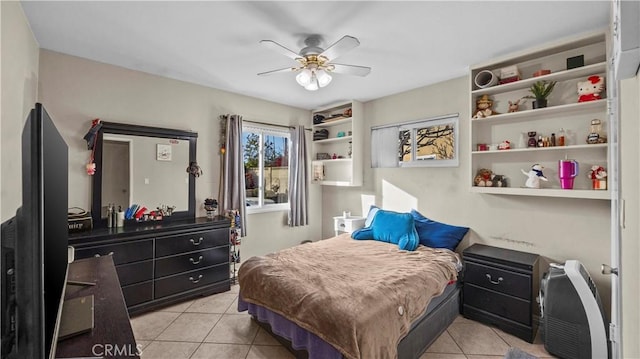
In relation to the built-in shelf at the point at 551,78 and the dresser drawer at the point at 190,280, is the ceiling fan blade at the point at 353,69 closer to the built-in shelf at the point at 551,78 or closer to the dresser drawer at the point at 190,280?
the built-in shelf at the point at 551,78

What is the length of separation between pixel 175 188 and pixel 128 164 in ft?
1.80

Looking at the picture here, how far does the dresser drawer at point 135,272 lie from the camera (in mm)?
2691

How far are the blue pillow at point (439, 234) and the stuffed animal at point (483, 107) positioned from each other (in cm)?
127

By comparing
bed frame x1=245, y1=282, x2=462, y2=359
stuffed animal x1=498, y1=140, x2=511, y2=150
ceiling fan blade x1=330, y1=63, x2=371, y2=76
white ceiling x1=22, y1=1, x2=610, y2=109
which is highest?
white ceiling x1=22, y1=1, x2=610, y2=109

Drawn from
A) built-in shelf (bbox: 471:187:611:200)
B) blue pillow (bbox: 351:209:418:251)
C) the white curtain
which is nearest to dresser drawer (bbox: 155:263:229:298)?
blue pillow (bbox: 351:209:418:251)

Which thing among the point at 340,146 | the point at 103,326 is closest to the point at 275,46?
the point at 103,326

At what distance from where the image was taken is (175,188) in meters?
3.43

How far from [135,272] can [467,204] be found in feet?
11.9

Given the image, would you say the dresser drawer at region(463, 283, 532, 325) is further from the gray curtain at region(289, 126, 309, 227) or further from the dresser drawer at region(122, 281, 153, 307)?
the dresser drawer at region(122, 281, 153, 307)

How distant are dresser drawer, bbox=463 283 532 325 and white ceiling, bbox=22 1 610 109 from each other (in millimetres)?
2280

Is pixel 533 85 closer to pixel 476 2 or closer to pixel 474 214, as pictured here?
pixel 476 2

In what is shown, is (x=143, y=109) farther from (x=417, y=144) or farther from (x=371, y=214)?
(x=417, y=144)

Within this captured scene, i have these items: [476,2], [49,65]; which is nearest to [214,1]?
[476,2]

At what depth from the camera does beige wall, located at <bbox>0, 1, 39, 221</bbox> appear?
1.72m
